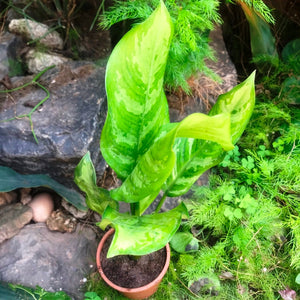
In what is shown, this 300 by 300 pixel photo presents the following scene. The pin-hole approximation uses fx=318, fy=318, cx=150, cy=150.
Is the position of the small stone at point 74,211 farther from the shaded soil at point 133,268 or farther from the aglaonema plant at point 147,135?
the aglaonema plant at point 147,135

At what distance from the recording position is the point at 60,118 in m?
1.17

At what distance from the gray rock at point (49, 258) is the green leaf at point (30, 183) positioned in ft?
0.61

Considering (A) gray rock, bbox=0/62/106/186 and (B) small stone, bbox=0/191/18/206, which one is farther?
(B) small stone, bbox=0/191/18/206

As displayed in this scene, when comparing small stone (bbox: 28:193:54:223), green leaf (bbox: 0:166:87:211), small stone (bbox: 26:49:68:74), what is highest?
small stone (bbox: 26:49:68:74)

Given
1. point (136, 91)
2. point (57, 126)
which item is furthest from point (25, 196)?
point (136, 91)

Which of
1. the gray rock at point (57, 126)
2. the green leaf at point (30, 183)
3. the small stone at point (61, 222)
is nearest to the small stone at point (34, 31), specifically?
the gray rock at point (57, 126)

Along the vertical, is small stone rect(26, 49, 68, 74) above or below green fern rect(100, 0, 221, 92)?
below

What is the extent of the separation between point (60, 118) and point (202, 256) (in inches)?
28.6

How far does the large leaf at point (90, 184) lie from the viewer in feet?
2.83

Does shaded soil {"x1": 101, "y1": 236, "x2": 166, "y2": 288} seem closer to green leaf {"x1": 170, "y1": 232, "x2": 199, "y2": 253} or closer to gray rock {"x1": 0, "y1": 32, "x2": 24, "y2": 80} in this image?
green leaf {"x1": 170, "y1": 232, "x2": 199, "y2": 253}

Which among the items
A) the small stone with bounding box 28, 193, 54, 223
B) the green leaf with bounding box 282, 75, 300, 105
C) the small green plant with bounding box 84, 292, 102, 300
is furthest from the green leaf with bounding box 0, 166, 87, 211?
the green leaf with bounding box 282, 75, 300, 105

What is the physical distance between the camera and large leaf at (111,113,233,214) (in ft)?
1.70

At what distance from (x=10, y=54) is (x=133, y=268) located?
1028 mm

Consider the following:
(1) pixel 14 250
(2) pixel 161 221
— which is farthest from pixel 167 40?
(1) pixel 14 250
